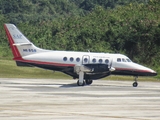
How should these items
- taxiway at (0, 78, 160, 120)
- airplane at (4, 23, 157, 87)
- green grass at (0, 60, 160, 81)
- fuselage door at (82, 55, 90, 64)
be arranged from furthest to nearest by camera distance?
green grass at (0, 60, 160, 81)
fuselage door at (82, 55, 90, 64)
airplane at (4, 23, 157, 87)
taxiway at (0, 78, 160, 120)

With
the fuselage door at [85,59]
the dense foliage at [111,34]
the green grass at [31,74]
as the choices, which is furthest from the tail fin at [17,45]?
the dense foliage at [111,34]

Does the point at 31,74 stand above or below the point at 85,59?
below

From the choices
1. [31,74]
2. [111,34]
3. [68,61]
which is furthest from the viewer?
[111,34]

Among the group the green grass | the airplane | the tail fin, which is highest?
the tail fin

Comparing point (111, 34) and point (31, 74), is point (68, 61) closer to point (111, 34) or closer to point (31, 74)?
point (31, 74)

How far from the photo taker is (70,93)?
3481 centimetres

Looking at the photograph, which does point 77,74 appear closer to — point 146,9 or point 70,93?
point 70,93

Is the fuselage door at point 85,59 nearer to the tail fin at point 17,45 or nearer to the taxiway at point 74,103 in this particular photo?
the taxiway at point 74,103

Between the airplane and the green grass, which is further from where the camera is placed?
the green grass

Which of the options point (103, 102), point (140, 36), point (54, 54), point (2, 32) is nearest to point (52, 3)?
point (2, 32)

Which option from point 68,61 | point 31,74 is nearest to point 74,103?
point 68,61

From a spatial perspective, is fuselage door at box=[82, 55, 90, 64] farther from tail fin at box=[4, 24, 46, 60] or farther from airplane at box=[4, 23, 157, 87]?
tail fin at box=[4, 24, 46, 60]

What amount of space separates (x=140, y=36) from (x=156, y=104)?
125ft

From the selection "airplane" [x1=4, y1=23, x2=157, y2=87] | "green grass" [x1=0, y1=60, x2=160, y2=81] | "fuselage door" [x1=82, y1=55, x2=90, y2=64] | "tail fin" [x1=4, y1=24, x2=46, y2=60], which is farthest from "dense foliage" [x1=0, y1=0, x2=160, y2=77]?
"tail fin" [x1=4, y1=24, x2=46, y2=60]
